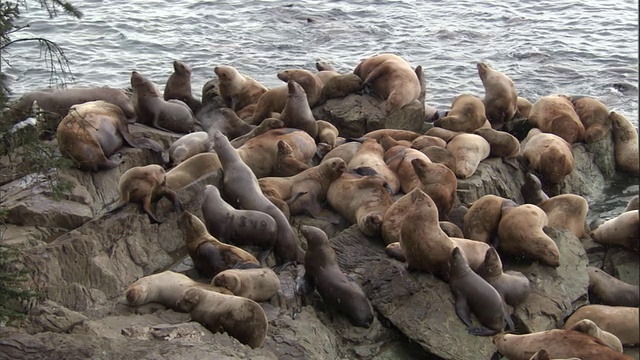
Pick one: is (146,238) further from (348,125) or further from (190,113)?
(348,125)

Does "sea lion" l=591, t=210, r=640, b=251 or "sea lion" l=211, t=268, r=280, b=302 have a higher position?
"sea lion" l=211, t=268, r=280, b=302

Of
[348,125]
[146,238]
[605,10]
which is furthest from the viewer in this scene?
[605,10]

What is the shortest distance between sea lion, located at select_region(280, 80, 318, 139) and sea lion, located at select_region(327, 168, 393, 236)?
169 cm

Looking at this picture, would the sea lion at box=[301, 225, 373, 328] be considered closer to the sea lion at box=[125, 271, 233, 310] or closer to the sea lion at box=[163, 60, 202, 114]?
the sea lion at box=[125, 271, 233, 310]

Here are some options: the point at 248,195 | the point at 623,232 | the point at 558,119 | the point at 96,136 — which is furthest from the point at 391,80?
the point at 96,136

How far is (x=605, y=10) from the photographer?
2175 cm

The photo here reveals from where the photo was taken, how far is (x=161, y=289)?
6965 mm

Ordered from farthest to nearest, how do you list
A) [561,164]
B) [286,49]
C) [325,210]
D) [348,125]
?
[286,49] → [348,125] → [561,164] → [325,210]

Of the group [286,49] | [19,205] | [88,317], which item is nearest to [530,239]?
[88,317]

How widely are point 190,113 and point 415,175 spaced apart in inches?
132

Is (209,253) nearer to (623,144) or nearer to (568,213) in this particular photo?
(568,213)

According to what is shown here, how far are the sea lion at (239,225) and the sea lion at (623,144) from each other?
635 cm

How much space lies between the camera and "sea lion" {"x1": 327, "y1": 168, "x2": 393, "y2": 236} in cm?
866

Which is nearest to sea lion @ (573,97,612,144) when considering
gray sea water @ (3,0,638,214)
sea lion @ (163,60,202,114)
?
gray sea water @ (3,0,638,214)
